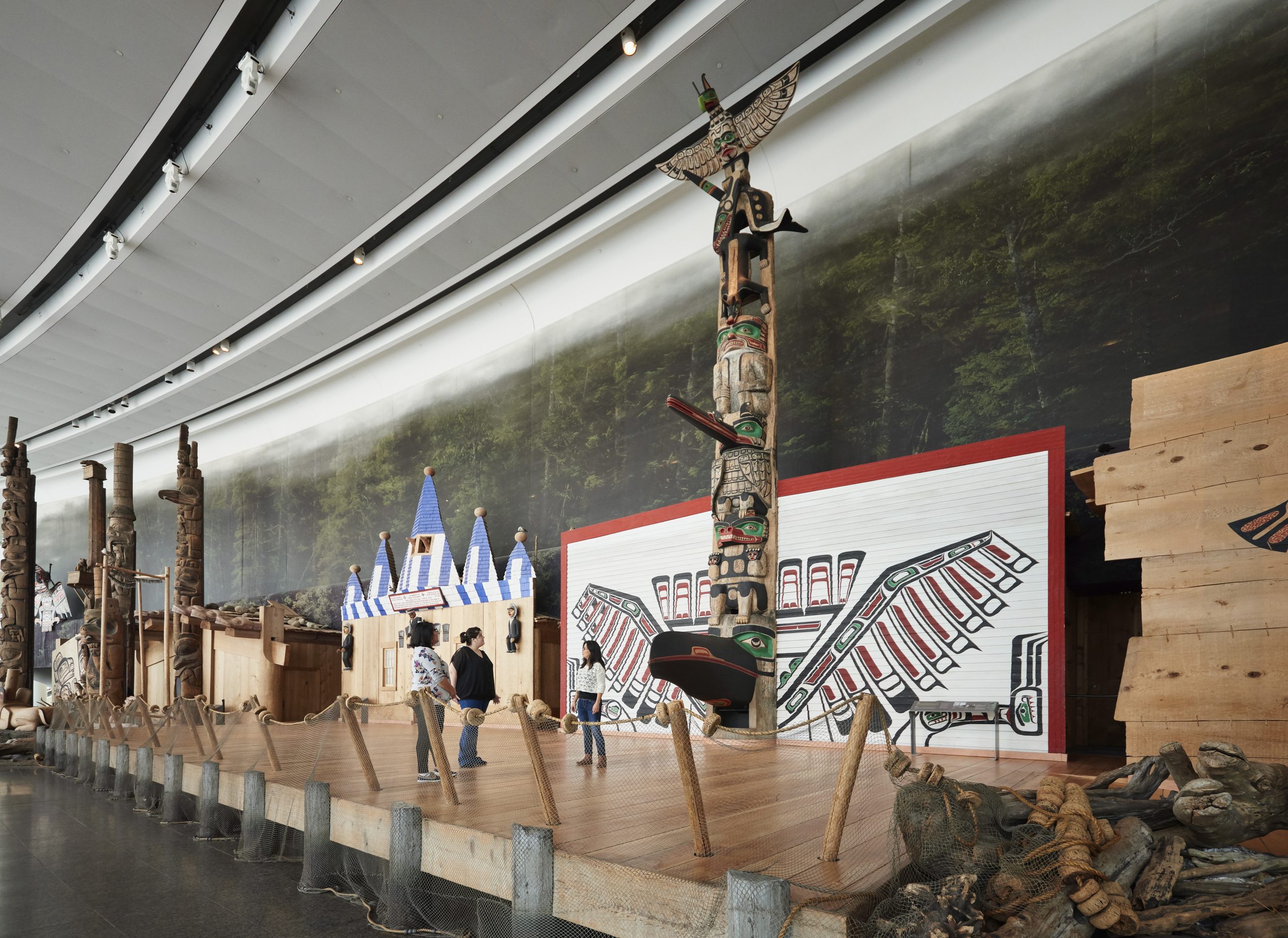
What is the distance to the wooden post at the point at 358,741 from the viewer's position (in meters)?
5.02

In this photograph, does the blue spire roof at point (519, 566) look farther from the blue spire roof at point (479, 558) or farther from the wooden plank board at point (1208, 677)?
the wooden plank board at point (1208, 677)

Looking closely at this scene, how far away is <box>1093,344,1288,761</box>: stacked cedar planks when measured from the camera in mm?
3947

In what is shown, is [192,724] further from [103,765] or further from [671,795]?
[671,795]

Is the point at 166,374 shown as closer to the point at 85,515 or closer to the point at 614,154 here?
the point at 85,515

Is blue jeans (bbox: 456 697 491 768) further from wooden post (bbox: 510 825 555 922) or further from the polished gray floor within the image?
wooden post (bbox: 510 825 555 922)

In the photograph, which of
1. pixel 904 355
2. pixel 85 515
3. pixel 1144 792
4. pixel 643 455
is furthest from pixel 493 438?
pixel 85 515

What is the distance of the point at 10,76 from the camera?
9.30 metres

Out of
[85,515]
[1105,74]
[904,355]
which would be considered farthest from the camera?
[85,515]

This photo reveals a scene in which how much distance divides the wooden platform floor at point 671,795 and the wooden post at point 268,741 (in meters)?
0.09

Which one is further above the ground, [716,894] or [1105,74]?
[1105,74]

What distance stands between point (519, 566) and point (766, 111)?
265 inches

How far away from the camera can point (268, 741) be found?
5.91 meters

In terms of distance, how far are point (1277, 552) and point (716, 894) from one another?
10.5 ft

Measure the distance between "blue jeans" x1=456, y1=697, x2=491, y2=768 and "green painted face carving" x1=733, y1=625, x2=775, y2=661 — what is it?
6.70ft
